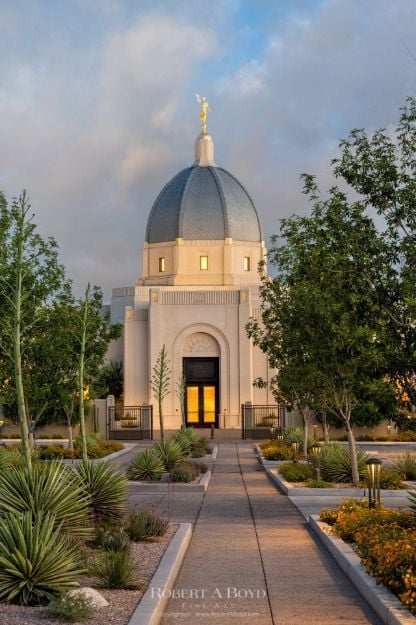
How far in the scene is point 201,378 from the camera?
61.9 m

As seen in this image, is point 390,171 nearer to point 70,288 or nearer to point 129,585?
point 129,585

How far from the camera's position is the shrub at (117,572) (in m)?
10.2

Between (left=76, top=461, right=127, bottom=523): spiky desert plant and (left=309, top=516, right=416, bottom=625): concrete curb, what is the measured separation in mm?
3111

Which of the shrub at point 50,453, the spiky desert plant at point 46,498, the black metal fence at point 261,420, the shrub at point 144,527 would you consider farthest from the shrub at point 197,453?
the spiky desert plant at point 46,498

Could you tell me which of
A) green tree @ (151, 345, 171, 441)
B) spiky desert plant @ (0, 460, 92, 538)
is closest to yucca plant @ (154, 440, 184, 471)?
green tree @ (151, 345, 171, 441)

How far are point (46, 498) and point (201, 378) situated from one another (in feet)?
163

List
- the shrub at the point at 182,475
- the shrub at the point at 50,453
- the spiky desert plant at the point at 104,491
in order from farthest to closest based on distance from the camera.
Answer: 1. the shrub at the point at 50,453
2. the shrub at the point at 182,475
3. the spiky desert plant at the point at 104,491

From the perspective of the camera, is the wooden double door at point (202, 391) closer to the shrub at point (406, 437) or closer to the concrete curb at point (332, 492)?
the shrub at point (406, 437)

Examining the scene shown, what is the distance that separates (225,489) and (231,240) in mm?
42554

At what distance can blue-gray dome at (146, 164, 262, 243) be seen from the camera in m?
65.8

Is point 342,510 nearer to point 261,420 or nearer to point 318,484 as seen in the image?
point 318,484

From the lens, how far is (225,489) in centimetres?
2373

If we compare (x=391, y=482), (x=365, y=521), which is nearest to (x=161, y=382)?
(x=391, y=482)

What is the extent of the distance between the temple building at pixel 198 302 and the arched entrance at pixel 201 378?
64 mm
